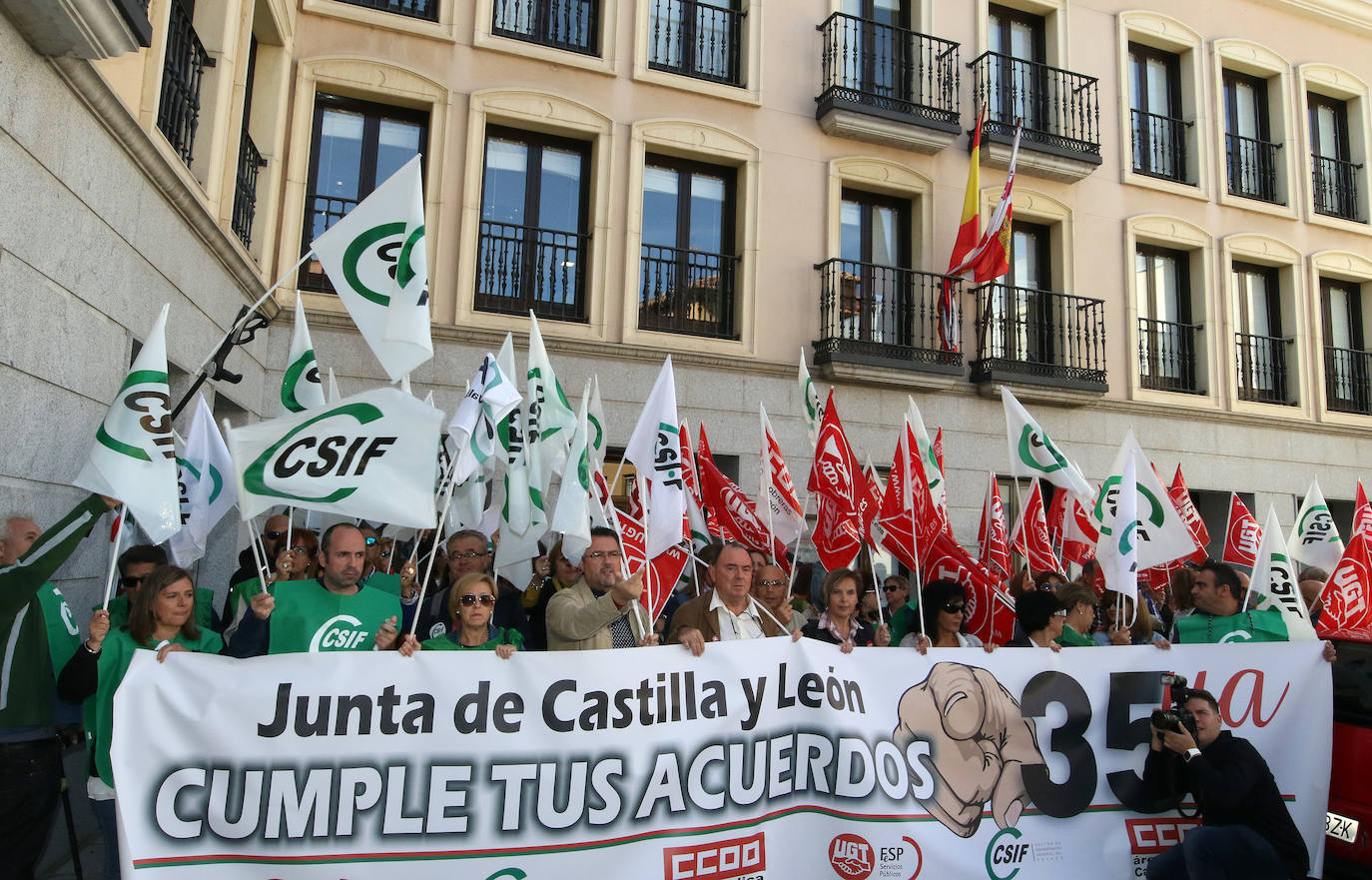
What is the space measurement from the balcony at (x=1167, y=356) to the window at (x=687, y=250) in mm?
6535

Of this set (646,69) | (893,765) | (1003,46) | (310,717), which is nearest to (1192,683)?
(893,765)

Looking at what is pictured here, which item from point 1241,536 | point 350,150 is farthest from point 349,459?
point 1241,536

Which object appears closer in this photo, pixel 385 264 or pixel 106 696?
pixel 106 696

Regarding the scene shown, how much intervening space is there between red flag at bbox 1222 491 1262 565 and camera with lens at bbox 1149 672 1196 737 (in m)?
5.81

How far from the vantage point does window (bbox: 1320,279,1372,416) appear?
15.8 meters

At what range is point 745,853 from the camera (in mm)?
4301

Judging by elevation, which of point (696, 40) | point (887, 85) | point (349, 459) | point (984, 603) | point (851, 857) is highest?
point (696, 40)

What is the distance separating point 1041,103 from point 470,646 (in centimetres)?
1285

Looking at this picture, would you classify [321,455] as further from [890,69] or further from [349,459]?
[890,69]

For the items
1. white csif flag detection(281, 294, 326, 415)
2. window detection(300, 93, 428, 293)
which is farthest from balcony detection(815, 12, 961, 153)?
white csif flag detection(281, 294, 326, 415)

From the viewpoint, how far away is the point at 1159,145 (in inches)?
594

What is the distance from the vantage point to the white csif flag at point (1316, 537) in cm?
940

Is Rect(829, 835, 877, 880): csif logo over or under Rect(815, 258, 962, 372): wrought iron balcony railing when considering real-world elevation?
under

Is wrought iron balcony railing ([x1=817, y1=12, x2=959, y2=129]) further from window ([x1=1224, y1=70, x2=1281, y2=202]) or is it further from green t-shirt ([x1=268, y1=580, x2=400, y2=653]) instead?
green t-shirt ([x1=268, y1=580, x2=400, y2=653])
